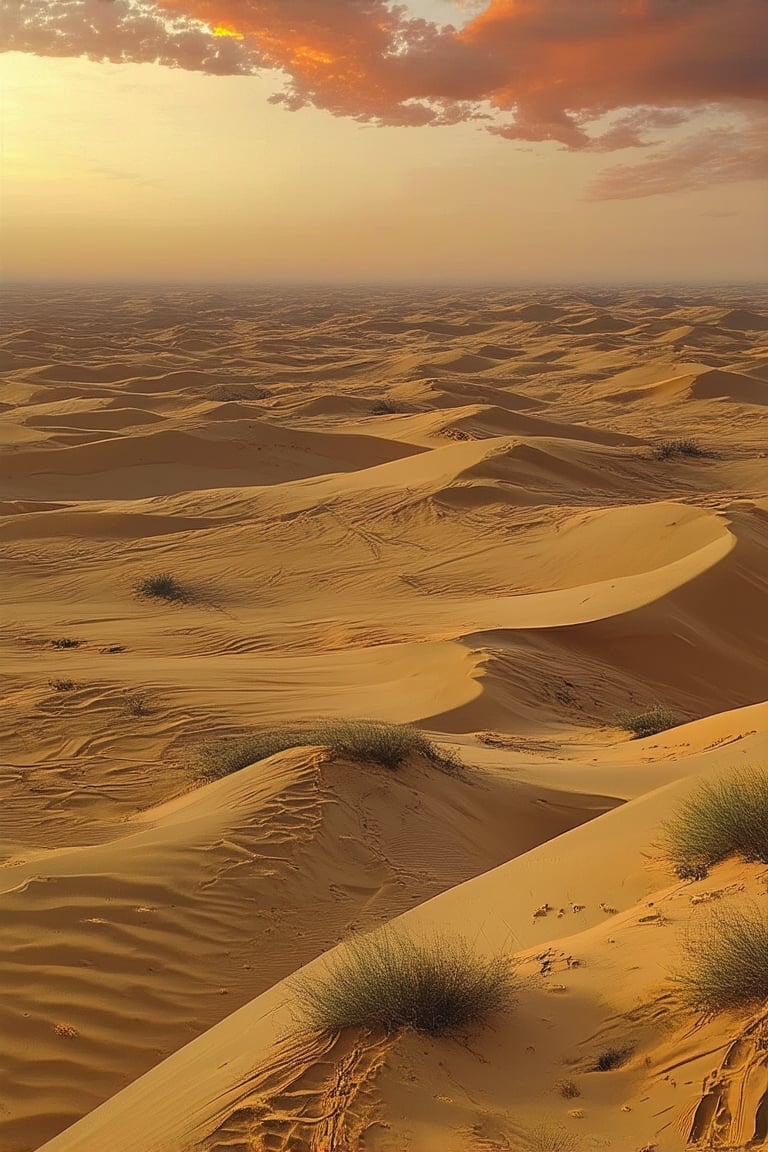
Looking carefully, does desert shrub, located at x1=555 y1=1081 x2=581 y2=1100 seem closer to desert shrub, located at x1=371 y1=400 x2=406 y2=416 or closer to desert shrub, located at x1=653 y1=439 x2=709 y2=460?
desert shrub, located at x1=653 y1=439 x2=709 y2=460

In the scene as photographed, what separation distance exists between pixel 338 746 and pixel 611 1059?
3.85m

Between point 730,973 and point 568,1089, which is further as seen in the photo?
point 730,973

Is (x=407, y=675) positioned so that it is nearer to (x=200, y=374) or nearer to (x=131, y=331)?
(x=200, y=374)

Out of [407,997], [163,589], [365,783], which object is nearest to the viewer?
[407,997]

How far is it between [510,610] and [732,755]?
5.87m

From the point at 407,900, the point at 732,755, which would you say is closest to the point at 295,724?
the point at 407,900

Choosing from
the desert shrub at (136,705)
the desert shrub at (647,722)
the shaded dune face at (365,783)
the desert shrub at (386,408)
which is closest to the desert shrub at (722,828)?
the shaded dune face at (365,783)

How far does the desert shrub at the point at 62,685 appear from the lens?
8.91 metres

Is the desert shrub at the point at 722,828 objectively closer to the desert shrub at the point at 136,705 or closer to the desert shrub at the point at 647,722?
the desert shrub at the point at 647,722

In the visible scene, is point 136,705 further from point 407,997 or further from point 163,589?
point 407,997

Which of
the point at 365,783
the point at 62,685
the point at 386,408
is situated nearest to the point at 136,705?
the point at 62,685

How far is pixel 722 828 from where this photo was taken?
459cm

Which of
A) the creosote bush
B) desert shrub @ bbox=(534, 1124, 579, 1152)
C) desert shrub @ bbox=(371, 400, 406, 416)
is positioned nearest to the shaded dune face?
desert shrub @ bbox=(534, 1124, 579, 1152)

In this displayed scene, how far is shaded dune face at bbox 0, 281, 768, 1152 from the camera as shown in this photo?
120 inches
